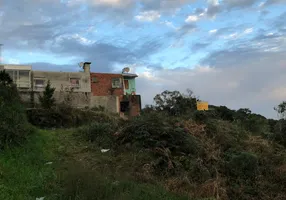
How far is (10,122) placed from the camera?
11266mm

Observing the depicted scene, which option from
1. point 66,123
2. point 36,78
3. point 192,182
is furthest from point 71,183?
point 36,78

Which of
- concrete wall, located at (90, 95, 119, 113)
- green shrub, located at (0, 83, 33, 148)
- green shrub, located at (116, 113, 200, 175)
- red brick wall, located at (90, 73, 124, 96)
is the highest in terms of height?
red brick wall, located at (90, 73, 124, 96)

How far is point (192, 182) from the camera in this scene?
30.0ft

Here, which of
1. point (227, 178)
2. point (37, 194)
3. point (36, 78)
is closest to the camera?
point (37, 194)

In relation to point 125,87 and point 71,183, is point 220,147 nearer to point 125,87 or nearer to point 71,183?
point 71,183

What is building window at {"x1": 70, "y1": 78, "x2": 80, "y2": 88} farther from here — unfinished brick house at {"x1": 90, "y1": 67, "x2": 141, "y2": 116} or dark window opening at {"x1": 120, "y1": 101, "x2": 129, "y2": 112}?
dark window opening at {"x1": 120, "y1": 101, "x2": 129, "y2": 112}

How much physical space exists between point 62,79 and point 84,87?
2.64 meters

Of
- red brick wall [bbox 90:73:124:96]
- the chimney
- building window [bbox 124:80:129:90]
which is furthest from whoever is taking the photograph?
building window [bbox 124:80:129:90]

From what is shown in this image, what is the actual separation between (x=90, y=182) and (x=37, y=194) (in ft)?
4.46

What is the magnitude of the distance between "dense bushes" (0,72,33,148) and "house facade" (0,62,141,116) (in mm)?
22271

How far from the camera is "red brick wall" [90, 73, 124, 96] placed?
134 ft

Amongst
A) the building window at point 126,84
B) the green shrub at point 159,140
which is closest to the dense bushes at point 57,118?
the green shrub at point 159,140

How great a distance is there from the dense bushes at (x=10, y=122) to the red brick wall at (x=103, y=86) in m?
27.4

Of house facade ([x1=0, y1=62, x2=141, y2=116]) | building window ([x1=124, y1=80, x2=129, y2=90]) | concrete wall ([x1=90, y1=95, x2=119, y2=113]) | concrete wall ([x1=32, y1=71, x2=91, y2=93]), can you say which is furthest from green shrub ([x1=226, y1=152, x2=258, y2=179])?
building window ([x1=124, y1=80, x2=129, y2=90])
